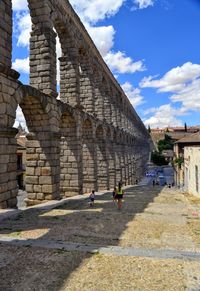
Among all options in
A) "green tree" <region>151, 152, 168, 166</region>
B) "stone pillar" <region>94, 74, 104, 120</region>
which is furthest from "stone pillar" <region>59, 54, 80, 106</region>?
"green tree" <region>151, 152, 168, 166</region>

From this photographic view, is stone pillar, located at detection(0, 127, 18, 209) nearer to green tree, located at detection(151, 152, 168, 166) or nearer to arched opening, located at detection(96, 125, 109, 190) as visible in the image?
arched opening, located at detection(96, 125, 109, 190)

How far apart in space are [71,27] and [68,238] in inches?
502

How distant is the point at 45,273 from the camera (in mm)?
4957

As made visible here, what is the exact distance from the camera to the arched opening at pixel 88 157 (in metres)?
19.8

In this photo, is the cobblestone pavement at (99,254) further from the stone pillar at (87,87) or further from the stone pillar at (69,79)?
the stone pillar at (87,87)

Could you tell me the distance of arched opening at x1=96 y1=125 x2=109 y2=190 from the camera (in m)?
23.5

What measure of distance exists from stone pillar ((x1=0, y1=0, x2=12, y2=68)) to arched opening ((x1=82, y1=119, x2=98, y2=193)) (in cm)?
1001

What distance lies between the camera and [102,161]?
23812 millimetres

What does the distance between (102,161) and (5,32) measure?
50.5 ft

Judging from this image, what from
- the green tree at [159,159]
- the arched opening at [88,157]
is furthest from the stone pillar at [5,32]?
the green tree at [159,159]

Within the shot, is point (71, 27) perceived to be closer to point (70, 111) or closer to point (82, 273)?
point (70, 111)

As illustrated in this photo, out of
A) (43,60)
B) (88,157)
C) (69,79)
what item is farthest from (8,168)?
(88,157)

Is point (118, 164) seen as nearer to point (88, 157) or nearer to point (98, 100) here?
point (98, 100)

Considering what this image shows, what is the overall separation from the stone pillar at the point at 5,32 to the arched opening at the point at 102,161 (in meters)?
13.8
